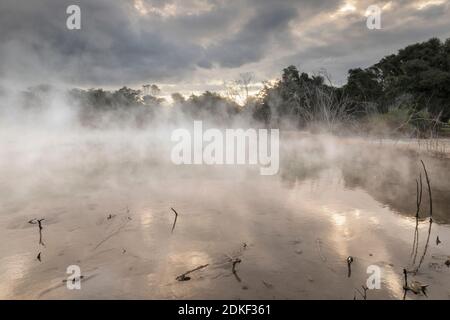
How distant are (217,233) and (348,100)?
914 inches

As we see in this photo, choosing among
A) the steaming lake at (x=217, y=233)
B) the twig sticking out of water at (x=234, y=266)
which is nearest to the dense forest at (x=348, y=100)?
the steaming lake at (x=217, y=233)

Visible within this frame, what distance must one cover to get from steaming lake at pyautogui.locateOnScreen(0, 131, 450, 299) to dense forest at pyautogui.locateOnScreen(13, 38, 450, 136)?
11.2 m

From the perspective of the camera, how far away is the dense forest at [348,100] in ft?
68.3

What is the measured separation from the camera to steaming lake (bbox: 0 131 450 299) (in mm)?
3516

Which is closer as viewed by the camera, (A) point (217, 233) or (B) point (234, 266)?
(B) point (234, 266)

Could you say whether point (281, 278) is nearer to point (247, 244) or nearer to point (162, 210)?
point (247, 244)

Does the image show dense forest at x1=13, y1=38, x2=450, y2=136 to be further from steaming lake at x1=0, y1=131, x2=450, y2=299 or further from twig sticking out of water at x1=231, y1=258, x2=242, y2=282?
twig sticking out of water at x1=231, y1=258, x2=242, y2=282

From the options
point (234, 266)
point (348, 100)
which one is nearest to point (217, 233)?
point (234, 266)

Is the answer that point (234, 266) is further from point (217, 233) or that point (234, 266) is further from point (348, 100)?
point (348, 100)

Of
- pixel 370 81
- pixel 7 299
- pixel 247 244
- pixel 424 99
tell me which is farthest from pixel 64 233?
pixel 370 81

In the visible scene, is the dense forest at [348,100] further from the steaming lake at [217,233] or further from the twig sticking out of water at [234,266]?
the twig sticking out of water at [234,266]

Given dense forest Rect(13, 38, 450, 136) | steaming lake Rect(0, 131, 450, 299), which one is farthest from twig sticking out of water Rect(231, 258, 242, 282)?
dense forest Rect(13, 38, 450, 136)

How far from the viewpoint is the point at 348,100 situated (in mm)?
25219

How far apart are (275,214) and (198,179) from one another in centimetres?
375
